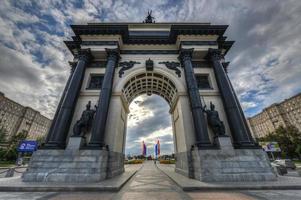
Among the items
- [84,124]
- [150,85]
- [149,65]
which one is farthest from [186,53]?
[84,124]

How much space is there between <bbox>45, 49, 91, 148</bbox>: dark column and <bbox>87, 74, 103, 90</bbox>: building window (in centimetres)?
107

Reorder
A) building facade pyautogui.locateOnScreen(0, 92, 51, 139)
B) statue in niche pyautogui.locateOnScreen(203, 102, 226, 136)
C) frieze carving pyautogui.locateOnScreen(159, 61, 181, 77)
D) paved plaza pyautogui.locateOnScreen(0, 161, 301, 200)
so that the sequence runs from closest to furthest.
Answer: paved plaza pyautogui.locateOnScreen(0, 161, 301, 200) < statue in niche pyautogui.locateOnScreen(203, 102, 226, 136) < frieze carving pyautogui.locateOnScreen(159, 61, 181, 77) < building facade pyautogui.locateOnScreen(0, 92, 51, 139)

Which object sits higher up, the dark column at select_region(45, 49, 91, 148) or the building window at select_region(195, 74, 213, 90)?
the building window at select_region(195, 74, 213, 90)

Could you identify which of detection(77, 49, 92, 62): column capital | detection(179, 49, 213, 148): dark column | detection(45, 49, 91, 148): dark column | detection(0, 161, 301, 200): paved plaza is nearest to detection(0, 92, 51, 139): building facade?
detection(77, 49, 92, 62): column capital

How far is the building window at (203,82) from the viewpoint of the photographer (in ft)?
41.0

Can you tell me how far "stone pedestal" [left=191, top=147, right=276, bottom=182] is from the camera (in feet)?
25.1

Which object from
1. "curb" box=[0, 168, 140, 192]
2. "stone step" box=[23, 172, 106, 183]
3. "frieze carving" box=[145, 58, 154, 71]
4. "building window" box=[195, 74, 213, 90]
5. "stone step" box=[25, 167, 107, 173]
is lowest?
"curb" box=[0, 168, 140, 192]

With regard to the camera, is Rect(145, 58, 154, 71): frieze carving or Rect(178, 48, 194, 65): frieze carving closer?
Rect(178, 48, 194, 65): frieze carving

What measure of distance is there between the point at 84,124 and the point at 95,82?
15.4 feet

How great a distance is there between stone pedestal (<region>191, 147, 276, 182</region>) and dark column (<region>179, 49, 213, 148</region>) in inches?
31.9

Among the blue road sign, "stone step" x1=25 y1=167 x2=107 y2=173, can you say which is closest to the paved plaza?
"stone step" x1=25 y1=167 x2=107 y2=173

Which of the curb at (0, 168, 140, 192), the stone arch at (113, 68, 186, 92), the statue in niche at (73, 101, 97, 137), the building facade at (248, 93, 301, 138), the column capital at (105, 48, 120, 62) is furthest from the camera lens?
the building facade at (248, 93, 301, 138)

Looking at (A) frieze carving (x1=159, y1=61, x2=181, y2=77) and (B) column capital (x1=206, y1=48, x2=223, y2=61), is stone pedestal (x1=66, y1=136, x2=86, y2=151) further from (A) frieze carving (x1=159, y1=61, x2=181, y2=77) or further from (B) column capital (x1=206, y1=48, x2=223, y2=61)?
(B) column capital (x1=206, y1=48, x2=223, y2=61)

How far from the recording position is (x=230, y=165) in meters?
7.99
